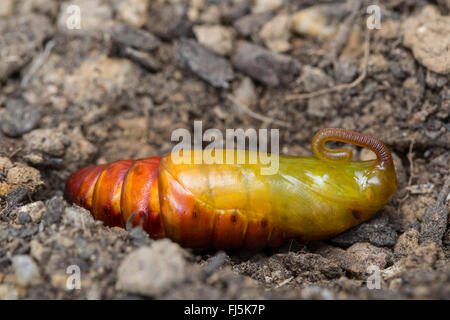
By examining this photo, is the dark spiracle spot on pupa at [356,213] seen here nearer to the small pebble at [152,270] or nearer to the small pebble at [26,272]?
the small pebble at [152,270]

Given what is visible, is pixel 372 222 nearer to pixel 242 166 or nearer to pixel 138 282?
pixel 242 166

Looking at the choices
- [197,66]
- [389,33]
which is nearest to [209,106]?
[197,66]

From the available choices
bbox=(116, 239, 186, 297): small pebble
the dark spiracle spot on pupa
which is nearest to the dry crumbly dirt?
the dark spiracle spot on pupa

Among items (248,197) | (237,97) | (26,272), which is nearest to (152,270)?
(26,272)

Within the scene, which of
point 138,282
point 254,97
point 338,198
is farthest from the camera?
point 254,97

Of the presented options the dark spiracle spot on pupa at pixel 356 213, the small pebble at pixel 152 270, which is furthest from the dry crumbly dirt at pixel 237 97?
the small pebble at pixel 152 270

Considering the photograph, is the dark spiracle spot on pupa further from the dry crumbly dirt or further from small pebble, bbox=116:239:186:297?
small pebble, bbox=116:239:186:297

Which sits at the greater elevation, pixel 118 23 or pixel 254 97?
pixel 118 23
